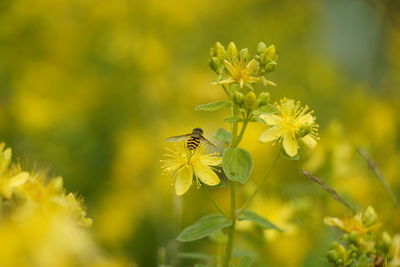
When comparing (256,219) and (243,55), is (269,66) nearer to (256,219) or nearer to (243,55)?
(243,55)

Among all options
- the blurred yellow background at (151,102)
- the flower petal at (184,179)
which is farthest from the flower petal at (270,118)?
the blurred yellow background at (151,102)

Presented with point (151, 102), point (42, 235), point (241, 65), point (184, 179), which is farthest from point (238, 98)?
point (151, 102)

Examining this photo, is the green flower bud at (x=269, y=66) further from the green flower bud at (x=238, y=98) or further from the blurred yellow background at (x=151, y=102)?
the blurred yellow background at (x=151, y=102)

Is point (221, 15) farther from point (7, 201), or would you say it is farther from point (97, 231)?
point (7, 201)

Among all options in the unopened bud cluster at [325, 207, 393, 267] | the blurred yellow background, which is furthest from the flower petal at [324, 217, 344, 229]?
the blurred yellow background

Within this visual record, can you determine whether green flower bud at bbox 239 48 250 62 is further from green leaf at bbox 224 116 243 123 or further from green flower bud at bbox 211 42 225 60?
green leaf at bbox 224 116 243 123

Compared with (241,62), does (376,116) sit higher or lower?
higher

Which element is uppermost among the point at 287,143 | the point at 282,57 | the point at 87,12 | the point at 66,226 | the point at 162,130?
the point at 87,12

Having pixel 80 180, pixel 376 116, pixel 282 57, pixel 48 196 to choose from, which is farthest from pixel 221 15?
pixel 48 196
